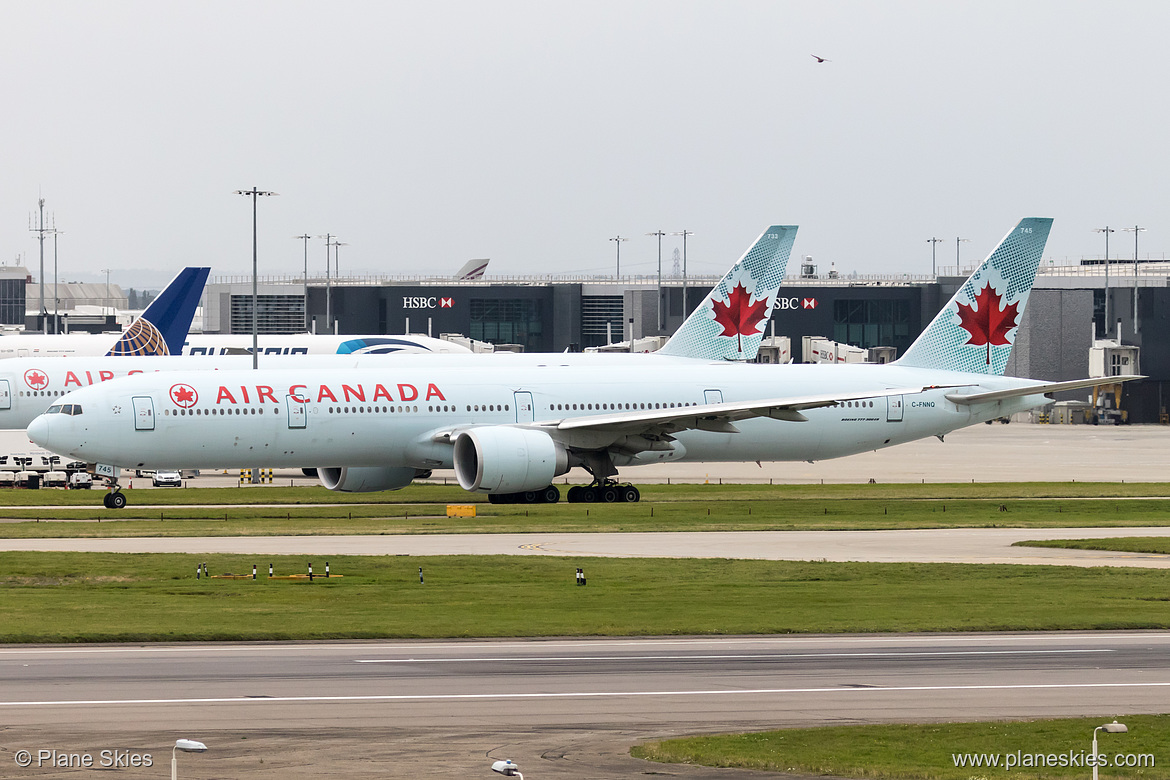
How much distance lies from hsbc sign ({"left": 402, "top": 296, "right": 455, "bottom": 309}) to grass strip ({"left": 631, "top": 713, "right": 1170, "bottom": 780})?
14911 cm

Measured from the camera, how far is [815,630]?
2798cm

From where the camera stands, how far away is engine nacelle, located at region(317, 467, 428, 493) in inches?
2275

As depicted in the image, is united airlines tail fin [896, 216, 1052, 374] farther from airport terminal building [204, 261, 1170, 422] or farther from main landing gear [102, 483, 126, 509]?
airport terminal building [204, 261, 1170, 422]

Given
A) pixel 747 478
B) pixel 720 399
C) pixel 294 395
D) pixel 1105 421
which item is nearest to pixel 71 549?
pixel 294 395

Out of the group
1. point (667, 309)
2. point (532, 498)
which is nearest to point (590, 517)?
point (532, 498)

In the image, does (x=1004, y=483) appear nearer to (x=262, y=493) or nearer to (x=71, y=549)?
(x=262, y=493)

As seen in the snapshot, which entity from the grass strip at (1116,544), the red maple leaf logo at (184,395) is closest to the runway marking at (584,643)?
the grass strip at (1116,544)

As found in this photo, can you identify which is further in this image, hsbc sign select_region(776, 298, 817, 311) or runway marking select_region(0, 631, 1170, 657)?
hsbc sign select_region(776, 298, 817, 311)

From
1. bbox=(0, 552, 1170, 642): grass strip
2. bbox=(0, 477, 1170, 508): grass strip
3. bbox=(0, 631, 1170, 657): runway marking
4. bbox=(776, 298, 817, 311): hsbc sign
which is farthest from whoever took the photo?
bbox=(776, 298, 817, 311): hsbc sign

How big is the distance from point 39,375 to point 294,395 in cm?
1974

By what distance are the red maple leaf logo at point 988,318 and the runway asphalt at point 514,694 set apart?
35711mm

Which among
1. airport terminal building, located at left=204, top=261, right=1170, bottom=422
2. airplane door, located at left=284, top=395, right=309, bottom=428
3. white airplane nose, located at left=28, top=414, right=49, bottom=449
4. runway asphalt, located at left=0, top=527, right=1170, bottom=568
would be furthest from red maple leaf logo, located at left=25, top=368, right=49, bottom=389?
airport terminal building, located at left=204, top=261, right=1170, bottom=422

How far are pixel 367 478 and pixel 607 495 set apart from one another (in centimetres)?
883

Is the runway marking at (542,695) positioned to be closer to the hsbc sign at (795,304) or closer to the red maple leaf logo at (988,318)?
the red maple leaf logo at (988,318)
